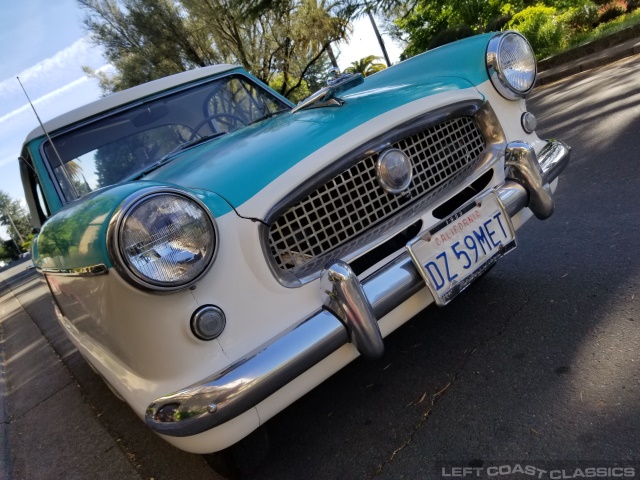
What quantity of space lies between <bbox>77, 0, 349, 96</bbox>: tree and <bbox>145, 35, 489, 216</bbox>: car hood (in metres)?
13.7

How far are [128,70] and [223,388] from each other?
18.3 meters

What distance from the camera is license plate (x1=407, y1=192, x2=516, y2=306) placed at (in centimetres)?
181

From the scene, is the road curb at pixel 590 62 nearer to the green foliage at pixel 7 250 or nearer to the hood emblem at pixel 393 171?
the hood emblem at pixel 393 171

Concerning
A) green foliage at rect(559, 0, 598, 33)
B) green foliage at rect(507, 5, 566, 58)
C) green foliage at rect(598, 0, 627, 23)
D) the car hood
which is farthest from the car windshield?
green foliage at rect(598, 0, 627, 23)

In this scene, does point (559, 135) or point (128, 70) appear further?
point (128, 70)

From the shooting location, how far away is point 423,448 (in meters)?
1.74

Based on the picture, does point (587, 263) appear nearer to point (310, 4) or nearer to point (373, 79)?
point (373, 79)

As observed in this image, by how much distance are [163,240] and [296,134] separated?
717 millimetres

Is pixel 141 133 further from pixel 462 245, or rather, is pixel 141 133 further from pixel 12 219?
pixel 12 219

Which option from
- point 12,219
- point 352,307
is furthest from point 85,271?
point 12,219

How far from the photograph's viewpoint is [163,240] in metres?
1.48

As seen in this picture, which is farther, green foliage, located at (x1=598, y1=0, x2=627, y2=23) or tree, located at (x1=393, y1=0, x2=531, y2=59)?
tree, located at (x1=393, y1=0, x2=531, y2=59)

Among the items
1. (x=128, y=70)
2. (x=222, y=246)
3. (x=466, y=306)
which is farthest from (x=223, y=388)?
(x=128, y=70)

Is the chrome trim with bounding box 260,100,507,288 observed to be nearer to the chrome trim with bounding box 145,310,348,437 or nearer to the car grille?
the car grille
